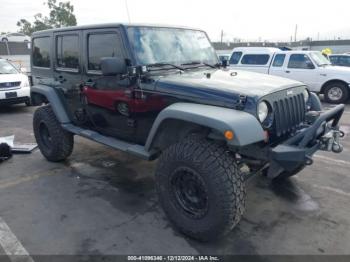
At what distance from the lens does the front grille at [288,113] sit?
10.1 ft

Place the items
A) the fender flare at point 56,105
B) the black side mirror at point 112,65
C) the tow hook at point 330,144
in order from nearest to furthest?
the tow hook at point 330,144 → the black side mirror at point 112,65 → the fender flare at point 56,105

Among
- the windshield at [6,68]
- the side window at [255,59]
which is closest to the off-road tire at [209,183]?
the windshield at [6,68]

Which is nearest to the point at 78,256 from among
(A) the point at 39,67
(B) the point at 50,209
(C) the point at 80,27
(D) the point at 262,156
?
(B) the point at 50,209

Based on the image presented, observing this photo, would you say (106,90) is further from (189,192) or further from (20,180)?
(20,180)

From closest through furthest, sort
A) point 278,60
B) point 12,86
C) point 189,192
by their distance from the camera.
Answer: point 189,192, point 12,86, point 278,60

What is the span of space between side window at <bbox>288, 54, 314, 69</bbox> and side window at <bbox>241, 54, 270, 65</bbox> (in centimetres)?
87

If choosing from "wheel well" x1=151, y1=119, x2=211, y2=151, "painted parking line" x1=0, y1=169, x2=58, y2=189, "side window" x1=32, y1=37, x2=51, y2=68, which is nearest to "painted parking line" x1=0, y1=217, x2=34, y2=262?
"painted parking line" x1=0, y1=169, x2=58, y2=189

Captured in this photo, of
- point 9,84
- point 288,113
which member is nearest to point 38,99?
point 288,113

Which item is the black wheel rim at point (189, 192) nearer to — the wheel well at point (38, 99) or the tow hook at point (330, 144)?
the tow hook at point (330, 144)

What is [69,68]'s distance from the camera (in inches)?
180

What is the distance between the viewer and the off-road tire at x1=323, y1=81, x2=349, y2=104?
10656 millimetres

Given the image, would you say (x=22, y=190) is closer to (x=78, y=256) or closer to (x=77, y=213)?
(x=77, y=213)

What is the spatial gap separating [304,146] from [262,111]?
48 cm

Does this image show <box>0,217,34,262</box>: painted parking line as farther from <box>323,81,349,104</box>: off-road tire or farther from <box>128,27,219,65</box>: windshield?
<box>323,81,349,104</box>: off-road tire
